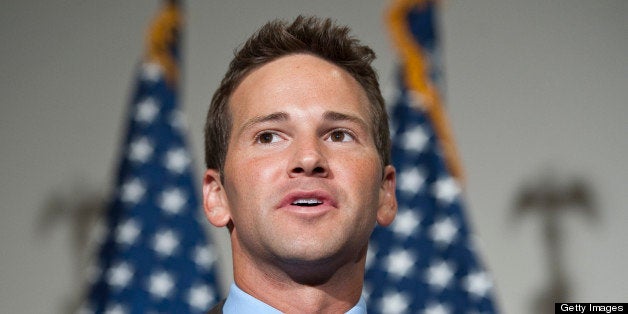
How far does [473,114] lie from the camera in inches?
123

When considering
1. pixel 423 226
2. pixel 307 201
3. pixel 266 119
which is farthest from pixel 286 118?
pixel 423 226

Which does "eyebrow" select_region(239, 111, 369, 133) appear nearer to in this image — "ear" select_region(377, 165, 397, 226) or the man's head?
the man's head

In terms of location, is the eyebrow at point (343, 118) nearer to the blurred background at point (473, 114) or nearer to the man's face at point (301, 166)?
the man's face at point (301, 166)

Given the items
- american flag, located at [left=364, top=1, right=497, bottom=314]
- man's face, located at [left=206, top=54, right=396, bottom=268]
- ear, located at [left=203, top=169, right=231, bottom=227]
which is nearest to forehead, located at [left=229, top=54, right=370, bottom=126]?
man's face, located at [left=206, top=54, right=396, bottom=268]

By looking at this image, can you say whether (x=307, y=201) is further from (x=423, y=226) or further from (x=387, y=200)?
(x=423, y=226)

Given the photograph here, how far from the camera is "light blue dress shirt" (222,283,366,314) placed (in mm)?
1324

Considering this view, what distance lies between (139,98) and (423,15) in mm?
1118

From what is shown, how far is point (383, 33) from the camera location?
3.14m

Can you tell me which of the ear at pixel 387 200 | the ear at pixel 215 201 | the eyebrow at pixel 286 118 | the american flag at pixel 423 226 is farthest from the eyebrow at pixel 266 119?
the american flag at pixel 423 226

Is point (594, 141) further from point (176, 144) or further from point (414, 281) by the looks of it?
point (176, 144)

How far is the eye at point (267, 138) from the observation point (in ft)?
4.44

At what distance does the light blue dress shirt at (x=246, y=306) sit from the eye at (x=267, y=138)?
0.90 ft

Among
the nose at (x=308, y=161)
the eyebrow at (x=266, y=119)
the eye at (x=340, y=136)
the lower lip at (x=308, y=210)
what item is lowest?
the lower lip at (x=308, y=210)

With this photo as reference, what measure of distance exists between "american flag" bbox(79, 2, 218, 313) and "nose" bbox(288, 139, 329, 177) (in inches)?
58.6
